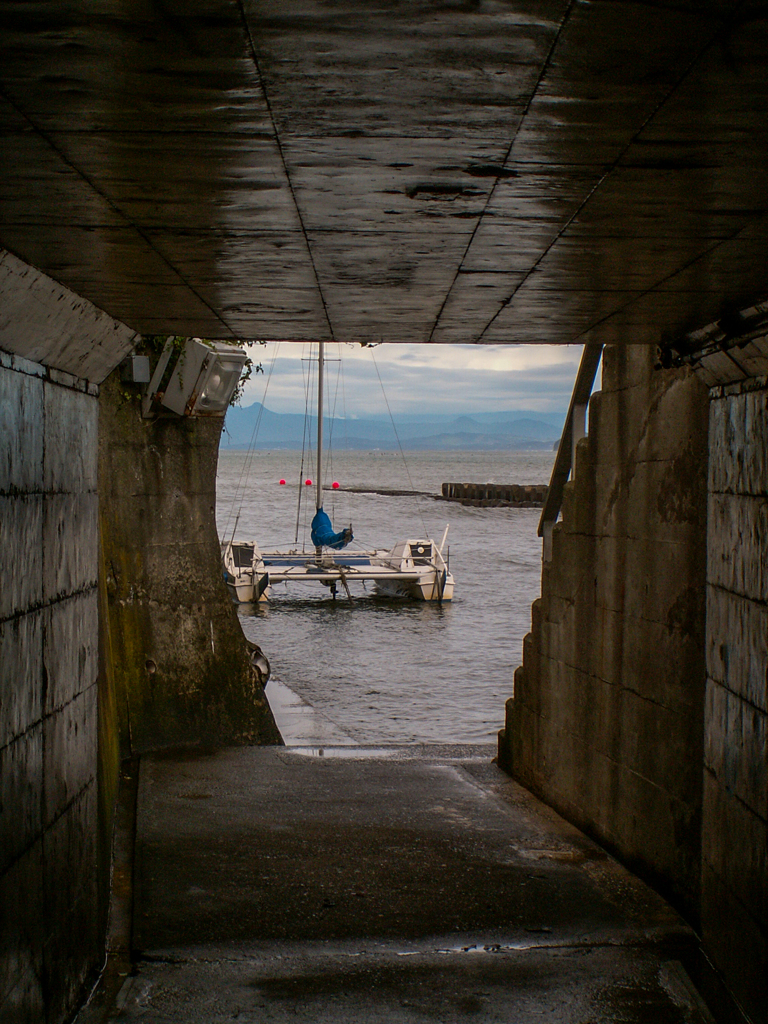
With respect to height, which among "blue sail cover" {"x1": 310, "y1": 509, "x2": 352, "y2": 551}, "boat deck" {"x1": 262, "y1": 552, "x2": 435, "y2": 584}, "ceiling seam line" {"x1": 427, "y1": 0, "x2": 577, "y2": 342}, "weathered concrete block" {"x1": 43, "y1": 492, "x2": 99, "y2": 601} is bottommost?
"boat deck" {"x1": 262, "y1": 552, "x2": 435, "y2": 584}

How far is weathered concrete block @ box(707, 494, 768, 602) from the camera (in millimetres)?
5410

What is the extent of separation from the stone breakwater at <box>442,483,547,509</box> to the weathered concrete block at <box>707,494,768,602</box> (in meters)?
82.9

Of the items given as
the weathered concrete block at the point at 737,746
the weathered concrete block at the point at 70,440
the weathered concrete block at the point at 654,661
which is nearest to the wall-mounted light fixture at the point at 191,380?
the weathered concrete block at the point at 70,440

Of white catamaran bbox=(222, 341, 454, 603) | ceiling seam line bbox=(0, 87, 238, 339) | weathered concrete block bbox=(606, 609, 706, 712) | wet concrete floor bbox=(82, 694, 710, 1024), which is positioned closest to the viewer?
ceiling seam line bbox=(0, 87, 238, 339)

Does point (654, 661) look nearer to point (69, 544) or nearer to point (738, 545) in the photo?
point (738, 545)

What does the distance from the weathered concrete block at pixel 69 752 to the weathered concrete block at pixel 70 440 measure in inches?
48.3

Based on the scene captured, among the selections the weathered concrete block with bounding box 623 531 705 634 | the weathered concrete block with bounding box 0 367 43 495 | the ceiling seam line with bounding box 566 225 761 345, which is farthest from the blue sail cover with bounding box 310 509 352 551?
the weathered concrete block with bounding box 0 367 43 495

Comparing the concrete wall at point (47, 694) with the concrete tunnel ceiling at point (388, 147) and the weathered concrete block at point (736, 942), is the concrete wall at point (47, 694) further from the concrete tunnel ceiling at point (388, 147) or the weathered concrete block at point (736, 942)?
the weathered concrete block at point (736, 942)

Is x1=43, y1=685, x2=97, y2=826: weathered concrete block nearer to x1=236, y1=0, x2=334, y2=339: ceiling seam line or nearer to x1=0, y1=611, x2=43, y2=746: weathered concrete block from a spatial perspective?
x1=0, y1=611, x2=43, y2=746: weathered concrete block

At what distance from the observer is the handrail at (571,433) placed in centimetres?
940

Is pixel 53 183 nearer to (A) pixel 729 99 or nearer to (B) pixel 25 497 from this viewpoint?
(B) pixel 25 497

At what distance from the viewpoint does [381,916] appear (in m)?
6.83

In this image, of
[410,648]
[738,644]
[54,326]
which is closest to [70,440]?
[54,326]

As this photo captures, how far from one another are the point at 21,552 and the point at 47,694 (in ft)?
2.77
